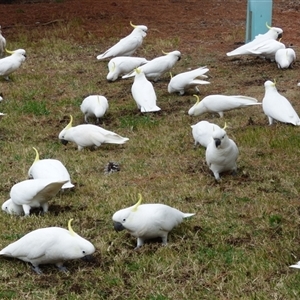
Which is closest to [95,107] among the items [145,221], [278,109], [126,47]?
[278,109]

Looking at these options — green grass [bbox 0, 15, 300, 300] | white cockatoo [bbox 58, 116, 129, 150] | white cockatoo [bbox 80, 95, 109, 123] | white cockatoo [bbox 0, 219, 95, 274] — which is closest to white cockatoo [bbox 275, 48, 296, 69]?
green grass [bbox 0, 15, 300, 300]

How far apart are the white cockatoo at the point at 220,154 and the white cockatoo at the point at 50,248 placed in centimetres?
145

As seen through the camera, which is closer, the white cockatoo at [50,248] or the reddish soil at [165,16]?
the white cockatoo at [50,248]

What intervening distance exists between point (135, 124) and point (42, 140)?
857mm

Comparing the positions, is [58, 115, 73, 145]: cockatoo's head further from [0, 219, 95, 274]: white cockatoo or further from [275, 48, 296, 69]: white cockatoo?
[275, 48, 296, 69]: white cockatoo

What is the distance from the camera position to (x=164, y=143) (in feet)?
19.7

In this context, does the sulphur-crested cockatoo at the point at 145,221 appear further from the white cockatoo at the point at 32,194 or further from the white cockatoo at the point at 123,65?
the white cockatoo at the point at 123,65

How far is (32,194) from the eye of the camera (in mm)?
4309

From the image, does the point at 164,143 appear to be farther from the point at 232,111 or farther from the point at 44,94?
the point at 44,94

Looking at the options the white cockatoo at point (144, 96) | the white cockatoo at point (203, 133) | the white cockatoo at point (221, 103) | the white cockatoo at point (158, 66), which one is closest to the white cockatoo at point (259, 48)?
the white cockatoo at point (158, 66)

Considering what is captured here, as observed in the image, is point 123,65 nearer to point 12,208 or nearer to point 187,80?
point 187,80

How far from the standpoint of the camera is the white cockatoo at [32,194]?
4.29 metres

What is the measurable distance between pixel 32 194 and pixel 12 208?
265 mm

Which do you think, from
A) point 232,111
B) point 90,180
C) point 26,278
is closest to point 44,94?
point 232,111
